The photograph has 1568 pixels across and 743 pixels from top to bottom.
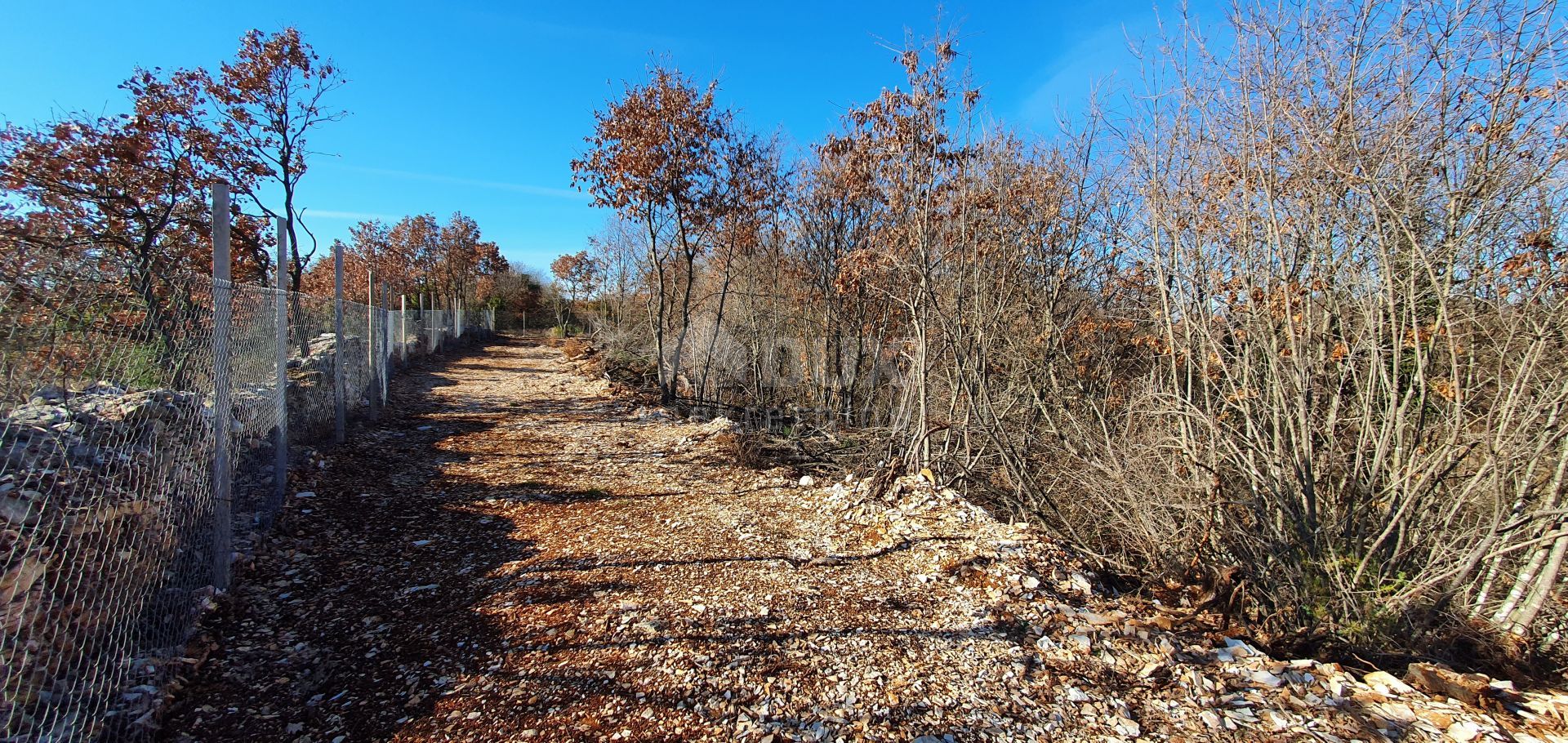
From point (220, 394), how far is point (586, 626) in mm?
2028

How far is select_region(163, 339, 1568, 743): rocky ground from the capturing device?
2.18 metres

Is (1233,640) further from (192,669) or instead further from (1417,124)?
(192,669)

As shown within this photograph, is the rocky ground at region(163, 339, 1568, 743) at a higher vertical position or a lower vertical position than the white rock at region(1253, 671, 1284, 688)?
lower

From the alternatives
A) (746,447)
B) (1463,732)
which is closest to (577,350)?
(746,447)

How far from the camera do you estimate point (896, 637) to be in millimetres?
2773

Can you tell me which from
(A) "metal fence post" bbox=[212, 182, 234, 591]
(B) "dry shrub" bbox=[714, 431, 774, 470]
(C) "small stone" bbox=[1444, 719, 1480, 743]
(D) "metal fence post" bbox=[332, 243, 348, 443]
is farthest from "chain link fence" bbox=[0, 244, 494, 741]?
(C) "small stone" bbox=[1444, 719, 1480, 743]

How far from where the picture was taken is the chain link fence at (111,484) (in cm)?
181

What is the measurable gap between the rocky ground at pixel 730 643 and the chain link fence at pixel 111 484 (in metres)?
0.26

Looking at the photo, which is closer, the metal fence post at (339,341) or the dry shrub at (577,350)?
the metal fence post at (339,341)

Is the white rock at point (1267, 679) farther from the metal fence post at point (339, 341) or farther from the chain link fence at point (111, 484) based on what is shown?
the metal fence post at point (339, 341)

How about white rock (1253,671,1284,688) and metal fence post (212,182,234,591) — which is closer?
white rock (1253,671,1284,688)

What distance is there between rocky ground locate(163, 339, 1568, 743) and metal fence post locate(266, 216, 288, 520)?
0.17 meters

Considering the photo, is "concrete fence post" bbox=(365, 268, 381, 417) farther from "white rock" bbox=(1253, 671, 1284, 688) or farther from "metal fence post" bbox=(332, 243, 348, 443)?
"white rock" bbox=(1253, 671, 1284, 688)

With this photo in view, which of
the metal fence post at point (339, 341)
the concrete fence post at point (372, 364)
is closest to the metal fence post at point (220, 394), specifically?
the metal fence post at point (339, 341)
